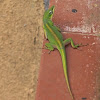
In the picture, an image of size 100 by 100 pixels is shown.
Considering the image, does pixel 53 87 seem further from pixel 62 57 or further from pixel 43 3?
pixel 43 3

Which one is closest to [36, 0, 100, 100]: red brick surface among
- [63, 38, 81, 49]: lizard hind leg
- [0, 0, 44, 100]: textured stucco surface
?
[63, 38, 81, 49]: lizard hind leg

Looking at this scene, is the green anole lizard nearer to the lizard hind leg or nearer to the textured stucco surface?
the lizard hind leg

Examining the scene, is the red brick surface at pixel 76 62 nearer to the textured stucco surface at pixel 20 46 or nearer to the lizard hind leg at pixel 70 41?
the lizard hind leg at pixel 70 41

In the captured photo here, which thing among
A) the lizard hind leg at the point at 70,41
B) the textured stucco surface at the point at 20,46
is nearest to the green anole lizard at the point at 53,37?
the lizard hind leg at the point at 70,41

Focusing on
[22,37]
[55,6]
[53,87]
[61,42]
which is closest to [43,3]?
[55,6]

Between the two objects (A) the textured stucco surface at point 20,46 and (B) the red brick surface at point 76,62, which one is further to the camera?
(A) the textured stucco surface at point 20,46

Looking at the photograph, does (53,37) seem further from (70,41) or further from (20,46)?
(20,46)
